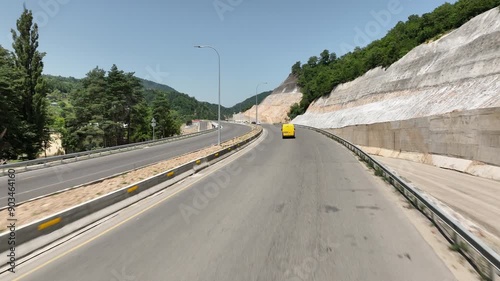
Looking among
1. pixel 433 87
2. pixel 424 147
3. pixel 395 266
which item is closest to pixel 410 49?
pixel 433 87

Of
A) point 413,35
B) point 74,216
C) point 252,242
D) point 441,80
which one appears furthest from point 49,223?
point 413,35

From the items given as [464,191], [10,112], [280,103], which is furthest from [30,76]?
[280,103]

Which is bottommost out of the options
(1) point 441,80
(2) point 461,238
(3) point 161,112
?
(2) point 461,238

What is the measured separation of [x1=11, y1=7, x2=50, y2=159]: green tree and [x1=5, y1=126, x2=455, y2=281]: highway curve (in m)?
34.0

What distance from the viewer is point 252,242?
631 centimetres

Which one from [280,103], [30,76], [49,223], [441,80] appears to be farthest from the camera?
[280,103]

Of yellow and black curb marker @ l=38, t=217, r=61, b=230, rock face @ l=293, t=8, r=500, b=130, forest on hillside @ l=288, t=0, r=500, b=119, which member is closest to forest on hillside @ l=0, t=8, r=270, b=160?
yellow and black curb marker @ l=38, t=217, r=61, b=230

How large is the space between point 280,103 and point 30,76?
380ft

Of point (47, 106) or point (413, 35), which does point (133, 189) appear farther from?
point (413, 35)

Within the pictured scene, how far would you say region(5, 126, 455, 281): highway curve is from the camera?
5082 millimetres

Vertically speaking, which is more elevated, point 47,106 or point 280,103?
point 280,103

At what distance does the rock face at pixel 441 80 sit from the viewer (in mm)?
25547

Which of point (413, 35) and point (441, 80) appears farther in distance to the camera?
point (413, 35)

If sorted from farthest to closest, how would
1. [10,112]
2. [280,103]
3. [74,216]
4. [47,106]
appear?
1. [280,103]
2. [47,106]
3. [10,112]
4. [74,216]
